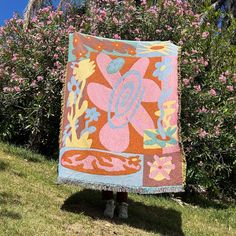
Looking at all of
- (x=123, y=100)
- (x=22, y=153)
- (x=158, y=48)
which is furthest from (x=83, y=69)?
(x=22, y=153)

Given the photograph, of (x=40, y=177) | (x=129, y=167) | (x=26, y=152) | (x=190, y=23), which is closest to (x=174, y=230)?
(x=129, y=167)

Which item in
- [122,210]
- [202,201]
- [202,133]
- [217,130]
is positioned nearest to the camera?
[122,210]

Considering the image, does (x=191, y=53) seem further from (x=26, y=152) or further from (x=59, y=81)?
(x=26, y=152)

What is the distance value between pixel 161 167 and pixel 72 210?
4.16 ft

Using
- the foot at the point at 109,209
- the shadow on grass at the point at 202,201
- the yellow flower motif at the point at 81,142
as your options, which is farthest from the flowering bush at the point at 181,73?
the yellow flower motif at the point at 81,142

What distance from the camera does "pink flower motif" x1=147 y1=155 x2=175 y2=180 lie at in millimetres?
6383

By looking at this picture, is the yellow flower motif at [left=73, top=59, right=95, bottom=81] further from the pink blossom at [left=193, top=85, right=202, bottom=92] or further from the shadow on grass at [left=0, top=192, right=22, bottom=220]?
the pink blossom at [left=193, top=85, right=202, bottom=92]

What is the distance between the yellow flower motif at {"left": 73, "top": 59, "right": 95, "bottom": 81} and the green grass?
5.47ft

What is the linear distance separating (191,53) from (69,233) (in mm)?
4740

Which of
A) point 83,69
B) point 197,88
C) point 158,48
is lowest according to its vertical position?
point 197,88

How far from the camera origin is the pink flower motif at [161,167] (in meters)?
6.38

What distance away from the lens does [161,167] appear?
6422mm

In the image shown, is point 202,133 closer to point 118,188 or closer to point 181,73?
point 181,73

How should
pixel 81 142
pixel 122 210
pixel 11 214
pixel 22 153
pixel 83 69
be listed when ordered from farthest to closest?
1. pixel 22 153
2. pixel 83 69
3. pixel 122 210
4. pixel 81 142
5. pixel 11 214
